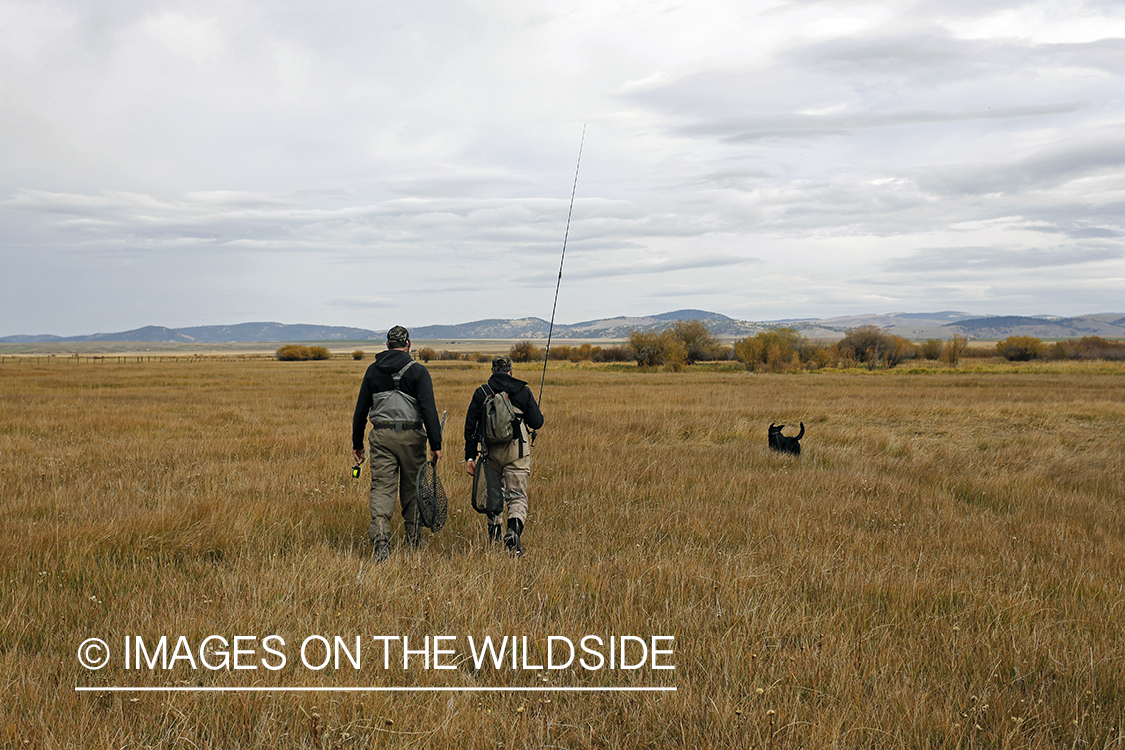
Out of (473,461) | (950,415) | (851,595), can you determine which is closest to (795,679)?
(851,595)

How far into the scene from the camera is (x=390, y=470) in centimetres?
658

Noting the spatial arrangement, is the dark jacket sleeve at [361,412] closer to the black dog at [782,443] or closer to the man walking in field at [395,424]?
the man walking in field at [395,424]

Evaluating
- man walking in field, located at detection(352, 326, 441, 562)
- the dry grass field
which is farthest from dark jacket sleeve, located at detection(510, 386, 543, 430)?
the dry grass field

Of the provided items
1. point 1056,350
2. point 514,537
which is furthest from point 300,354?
point 1056,350

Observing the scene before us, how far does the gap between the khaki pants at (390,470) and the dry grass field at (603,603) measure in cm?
46

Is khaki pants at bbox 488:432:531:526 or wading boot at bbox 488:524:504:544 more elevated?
khaki pants at bbox 488:432:531:526

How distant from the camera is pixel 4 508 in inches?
295

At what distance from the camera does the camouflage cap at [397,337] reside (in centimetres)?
652

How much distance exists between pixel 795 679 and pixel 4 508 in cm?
877

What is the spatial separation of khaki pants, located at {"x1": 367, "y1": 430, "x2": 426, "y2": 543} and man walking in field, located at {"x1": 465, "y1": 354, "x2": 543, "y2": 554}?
545mm

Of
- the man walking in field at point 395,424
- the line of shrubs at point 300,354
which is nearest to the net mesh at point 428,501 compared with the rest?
the man walking in field at point 395,424

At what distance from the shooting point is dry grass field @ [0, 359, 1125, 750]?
11.1 feet

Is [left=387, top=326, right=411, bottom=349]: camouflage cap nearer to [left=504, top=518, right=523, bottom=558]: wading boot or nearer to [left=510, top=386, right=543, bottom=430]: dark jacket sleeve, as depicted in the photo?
[left=510, top=386, right=543, bottom=430]: dark jacket sleeve

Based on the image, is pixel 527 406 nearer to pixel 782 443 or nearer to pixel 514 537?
pixel 514 537
